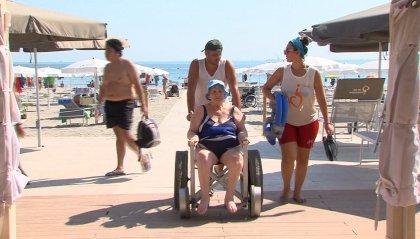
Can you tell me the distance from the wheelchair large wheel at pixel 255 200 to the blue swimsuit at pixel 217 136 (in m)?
0.43

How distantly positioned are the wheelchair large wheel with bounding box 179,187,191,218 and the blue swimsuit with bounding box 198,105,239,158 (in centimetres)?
43

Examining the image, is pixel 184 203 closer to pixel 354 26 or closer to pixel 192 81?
pixel 192 81

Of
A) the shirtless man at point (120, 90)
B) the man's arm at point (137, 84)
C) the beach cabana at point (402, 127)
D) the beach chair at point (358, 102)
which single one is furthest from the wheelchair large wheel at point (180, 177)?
the beach chair at point (358, 102)

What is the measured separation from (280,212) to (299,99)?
107 cm

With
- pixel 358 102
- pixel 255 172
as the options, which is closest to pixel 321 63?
pixel 358 102

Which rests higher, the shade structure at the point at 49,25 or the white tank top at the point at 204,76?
the shade structure at the point at 49,25

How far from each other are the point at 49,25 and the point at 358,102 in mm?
4827

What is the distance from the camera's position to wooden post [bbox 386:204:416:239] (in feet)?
10.7

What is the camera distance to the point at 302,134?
5121mm

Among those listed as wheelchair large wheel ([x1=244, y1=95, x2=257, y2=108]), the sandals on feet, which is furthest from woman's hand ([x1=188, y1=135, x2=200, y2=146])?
wheelchair large wheel ([x1=244, y1=95, x2=257, y2=108])

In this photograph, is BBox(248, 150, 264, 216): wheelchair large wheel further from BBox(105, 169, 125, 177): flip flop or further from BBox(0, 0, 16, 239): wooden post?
BBox(105, 169, 125, 177): flip flop

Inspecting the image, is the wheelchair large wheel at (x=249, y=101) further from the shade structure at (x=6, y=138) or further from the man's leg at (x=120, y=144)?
the shade structure at (x=6, y=138)

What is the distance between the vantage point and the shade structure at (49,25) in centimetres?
673

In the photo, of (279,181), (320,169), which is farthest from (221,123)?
(320,169)
